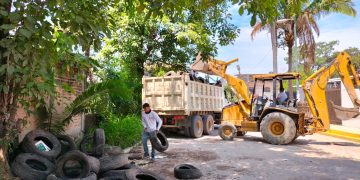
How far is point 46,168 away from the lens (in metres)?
6.11

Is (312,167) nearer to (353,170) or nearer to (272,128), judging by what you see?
(353,170)

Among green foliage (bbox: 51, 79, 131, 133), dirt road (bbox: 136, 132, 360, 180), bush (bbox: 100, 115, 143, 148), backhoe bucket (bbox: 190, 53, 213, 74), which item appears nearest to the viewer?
dirt road (bbox: 136, 132, 360, 180)

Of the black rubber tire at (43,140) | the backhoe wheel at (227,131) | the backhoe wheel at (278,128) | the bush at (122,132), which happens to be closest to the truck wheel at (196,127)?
the backhoe wheel at (227,131)

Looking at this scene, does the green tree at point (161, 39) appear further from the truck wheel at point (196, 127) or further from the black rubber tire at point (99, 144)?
the black rubber tire at point (99, 144)

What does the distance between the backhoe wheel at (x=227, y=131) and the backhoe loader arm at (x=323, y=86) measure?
2.86m

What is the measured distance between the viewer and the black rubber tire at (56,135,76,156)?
7184 mm

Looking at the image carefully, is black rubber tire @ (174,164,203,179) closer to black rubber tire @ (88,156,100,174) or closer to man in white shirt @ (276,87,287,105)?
black rubber tire @ (88,156,100,174)

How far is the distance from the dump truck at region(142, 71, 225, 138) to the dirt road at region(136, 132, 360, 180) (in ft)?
6.17

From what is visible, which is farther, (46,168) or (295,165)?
(295,165)

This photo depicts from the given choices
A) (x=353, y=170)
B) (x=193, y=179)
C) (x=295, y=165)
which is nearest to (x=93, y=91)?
(x=193, y=179)

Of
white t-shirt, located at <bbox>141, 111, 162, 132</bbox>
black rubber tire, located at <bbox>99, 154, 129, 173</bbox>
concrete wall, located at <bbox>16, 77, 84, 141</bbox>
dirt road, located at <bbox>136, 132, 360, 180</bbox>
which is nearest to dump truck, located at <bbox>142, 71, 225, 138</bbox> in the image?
dirt road, located at <bbox>136, 132, 360, 180</bbox>

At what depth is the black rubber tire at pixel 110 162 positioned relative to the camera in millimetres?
6438

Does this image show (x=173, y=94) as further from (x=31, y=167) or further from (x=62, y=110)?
(x=31, y=167)

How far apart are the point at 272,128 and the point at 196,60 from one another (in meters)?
4.46
